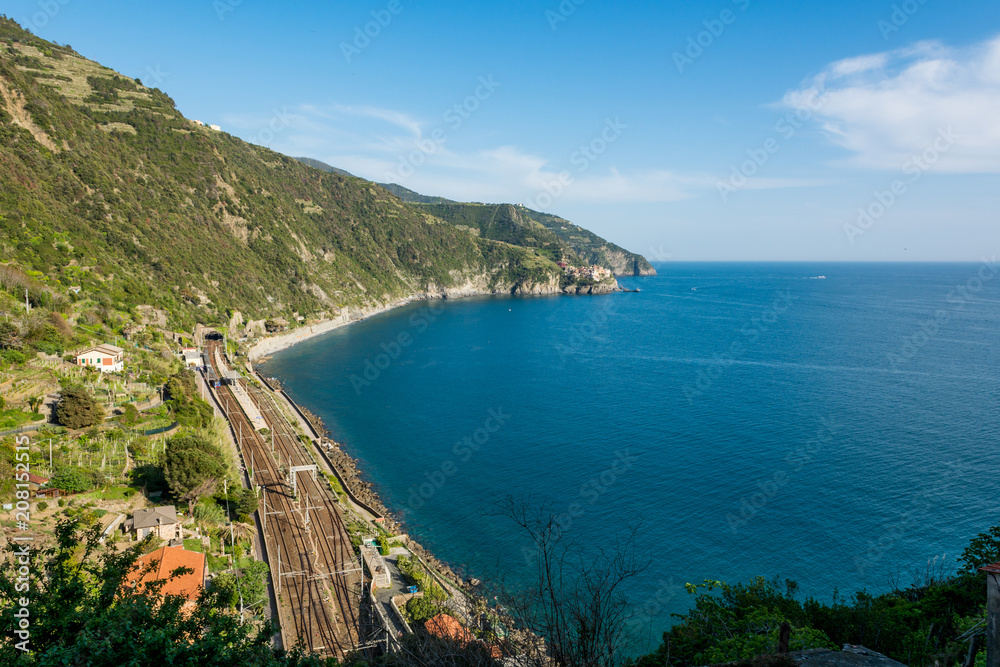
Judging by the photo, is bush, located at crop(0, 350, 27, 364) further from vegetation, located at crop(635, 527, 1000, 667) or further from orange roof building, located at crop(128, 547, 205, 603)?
vegetation, located at crop(635, 527, 1000, 667)

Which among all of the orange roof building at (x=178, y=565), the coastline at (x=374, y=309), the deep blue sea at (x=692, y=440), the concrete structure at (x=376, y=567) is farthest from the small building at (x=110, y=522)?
the coastline at (x=374, y=309)

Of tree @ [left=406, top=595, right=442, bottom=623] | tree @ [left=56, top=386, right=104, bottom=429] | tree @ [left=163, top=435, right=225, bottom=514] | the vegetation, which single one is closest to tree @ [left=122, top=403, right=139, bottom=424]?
tree @ [left=56, top=386, right=104, bottom=429]

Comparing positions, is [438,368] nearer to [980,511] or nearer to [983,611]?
[980,511]

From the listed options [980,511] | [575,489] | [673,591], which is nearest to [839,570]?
[673,591]

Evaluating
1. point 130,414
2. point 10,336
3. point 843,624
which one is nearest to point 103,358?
point 10,336

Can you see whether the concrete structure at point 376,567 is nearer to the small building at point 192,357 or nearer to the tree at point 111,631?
the tree at point 111,631
